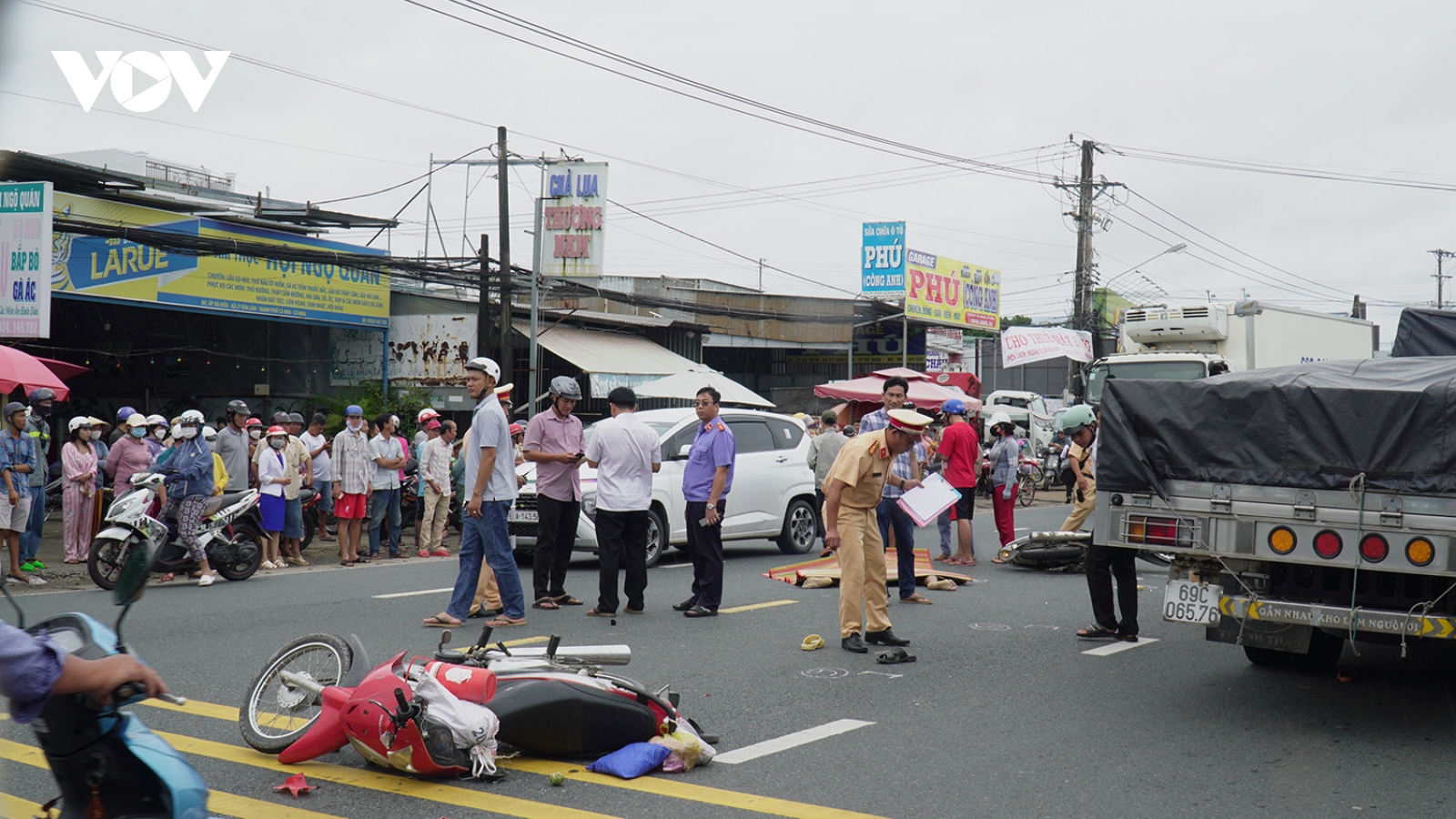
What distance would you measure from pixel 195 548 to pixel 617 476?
5.18 metres

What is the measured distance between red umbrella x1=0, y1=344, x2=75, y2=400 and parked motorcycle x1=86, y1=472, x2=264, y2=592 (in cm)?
234

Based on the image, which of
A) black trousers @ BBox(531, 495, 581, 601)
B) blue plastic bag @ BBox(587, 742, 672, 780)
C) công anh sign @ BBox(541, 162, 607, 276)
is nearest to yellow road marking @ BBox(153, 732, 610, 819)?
blue plastic bag @ BBox(587, 742, 672, 780)

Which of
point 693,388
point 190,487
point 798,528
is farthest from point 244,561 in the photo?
point 693,388

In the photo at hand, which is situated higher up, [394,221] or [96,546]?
[394,221]

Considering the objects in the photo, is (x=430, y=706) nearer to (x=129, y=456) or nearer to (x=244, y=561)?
(x=244, y=561)

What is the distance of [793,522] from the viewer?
15523 millimetres

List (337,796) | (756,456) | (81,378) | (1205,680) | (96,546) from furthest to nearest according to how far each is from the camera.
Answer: (81,378) → (756,456) → (96,546) → (1205,680) → (337,796)

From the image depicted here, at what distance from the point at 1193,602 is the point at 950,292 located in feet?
114

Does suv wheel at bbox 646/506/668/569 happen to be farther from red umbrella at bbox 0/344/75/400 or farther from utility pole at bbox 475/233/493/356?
utility pole at bbox 475/233/493/356

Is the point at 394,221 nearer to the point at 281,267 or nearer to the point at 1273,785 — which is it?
the point at 281,267

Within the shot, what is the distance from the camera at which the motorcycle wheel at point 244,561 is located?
12.4 metres

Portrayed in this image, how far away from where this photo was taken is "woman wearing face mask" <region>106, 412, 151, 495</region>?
13672mm

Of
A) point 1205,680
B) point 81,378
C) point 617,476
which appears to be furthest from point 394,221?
point 1205,680

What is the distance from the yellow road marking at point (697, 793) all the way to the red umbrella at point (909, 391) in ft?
58.9
